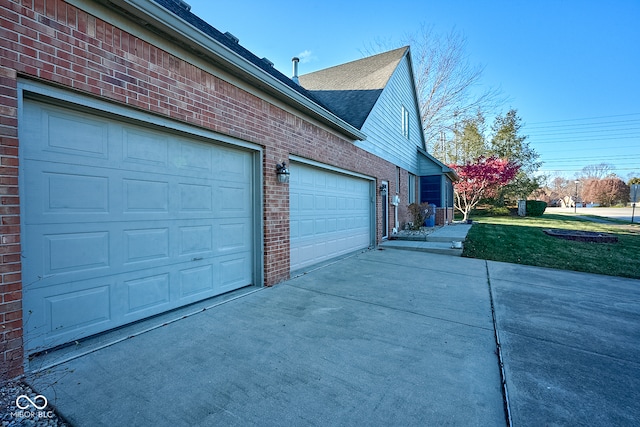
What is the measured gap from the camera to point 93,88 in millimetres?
2656

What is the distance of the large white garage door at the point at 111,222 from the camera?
2510 millimetres

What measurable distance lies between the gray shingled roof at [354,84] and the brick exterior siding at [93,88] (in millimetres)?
4738

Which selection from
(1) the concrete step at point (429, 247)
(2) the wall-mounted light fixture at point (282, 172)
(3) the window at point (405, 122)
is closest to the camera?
(2) the wall-mounted light fixture at point (282, 172)

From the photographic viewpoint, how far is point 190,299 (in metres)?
3.83

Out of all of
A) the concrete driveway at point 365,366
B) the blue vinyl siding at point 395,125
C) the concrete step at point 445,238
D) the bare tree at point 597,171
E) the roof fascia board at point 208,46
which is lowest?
the concrete driveway at point 365,366

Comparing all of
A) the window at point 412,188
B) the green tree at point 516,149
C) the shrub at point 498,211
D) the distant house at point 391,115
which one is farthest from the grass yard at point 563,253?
the green tree at point 516,149

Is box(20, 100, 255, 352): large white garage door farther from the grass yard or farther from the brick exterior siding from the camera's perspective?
the grass yard

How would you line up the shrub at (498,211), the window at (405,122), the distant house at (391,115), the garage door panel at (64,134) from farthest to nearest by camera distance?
the shrub at (498,211), the window at (405,122), the distant house at (391,115), the garage door panel at (64,134)

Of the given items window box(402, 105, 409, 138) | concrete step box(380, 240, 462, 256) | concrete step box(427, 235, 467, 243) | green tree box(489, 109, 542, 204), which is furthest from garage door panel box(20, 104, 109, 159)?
green tree box(489, 109, 542, 204)

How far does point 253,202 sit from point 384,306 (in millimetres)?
2610

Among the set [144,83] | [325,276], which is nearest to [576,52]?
[325,276]

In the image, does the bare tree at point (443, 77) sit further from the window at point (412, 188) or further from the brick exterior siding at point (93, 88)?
the brick exterior siding at point (93, 88)

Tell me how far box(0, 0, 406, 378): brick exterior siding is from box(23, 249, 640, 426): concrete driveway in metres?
0.88

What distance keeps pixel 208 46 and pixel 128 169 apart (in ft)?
5.76
